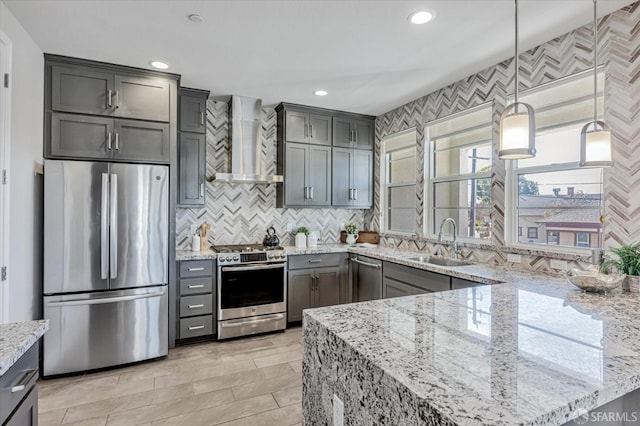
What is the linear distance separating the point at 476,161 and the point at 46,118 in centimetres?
399

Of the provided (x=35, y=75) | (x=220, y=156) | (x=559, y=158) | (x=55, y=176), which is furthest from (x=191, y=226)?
(x=559, y=158)

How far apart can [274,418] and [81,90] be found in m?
3.13

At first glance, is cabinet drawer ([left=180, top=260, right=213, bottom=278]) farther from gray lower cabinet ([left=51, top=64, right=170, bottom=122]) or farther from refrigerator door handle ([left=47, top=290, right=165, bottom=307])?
gray lower cabinet ([left=51, top=64, right=170, bottom=122])

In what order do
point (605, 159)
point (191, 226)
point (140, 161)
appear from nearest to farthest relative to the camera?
1. point (605, 159)
2. point (140, 161)
3. point (191, 226)

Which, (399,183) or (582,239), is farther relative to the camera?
(399,183)

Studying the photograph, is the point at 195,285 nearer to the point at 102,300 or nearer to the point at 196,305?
the point at 196,305

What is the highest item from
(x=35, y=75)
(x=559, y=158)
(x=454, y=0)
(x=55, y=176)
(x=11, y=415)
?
(x=454, y=0)

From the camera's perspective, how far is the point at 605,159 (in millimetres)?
1844

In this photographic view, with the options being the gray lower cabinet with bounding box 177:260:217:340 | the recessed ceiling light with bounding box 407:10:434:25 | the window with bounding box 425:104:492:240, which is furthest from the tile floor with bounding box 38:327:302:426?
the recessed ceiling light with bounding box 407:10:434:25

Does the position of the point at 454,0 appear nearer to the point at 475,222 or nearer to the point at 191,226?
the point at 475,222

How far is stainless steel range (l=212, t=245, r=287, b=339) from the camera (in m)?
3.59

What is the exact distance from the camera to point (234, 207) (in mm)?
4285

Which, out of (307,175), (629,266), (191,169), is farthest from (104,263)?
(629,266)

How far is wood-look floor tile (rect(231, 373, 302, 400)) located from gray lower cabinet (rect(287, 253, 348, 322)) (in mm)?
1204
